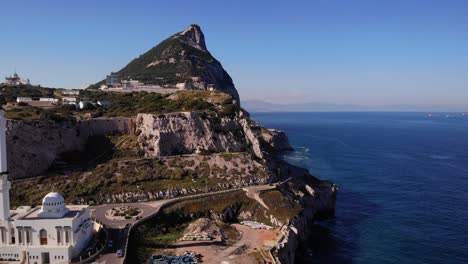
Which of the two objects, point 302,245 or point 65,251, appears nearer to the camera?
point 65,251

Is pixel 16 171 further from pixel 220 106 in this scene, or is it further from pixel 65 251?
pixel 220 106

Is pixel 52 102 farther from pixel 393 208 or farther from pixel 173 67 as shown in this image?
pixel 173 67

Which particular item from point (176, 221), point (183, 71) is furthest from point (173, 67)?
point (176, 221)

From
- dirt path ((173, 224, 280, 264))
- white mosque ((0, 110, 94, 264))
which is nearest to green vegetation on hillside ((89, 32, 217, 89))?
dirt path ((173, 224, 280, 264))

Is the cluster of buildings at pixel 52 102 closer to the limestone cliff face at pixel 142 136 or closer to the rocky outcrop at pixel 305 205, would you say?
the limestone cliff face at pixel 142 136

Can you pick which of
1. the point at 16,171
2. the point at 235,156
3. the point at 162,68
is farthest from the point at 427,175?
the point at 162,68
